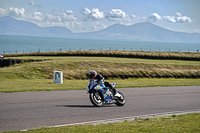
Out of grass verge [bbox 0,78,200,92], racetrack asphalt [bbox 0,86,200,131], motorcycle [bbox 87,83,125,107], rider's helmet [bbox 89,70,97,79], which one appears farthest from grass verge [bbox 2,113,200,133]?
grass verge [bbox 0,78,200,92]

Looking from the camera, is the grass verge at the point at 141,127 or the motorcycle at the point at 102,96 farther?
the motorcycle at the point at 102,96

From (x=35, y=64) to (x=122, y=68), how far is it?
11.4 metres

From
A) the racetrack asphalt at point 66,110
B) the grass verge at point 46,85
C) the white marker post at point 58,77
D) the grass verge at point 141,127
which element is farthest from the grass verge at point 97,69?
the grass verge at point 141,127

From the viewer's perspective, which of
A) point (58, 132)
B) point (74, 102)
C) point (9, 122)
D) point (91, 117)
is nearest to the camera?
point (58, 132)

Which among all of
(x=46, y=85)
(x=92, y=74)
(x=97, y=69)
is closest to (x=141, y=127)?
(x=92, y=74)

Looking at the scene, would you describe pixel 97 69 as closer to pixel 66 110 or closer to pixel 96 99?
pixel 96 99

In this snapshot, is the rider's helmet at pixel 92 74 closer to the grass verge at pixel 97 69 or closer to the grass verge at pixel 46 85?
the grass verge at pixel 46 85

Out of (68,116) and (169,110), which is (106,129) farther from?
(169,110)

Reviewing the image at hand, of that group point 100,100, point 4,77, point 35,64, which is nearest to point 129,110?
point 100,100

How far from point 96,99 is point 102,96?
1.00ft

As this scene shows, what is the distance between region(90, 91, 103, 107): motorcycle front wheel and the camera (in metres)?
13.4

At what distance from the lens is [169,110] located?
13.2 meters

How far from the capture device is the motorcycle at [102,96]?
43.7 feet

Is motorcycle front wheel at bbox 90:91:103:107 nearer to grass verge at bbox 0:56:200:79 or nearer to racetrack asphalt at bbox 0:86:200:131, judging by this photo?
racetrack asphalt at bbox 0:86:200:131
